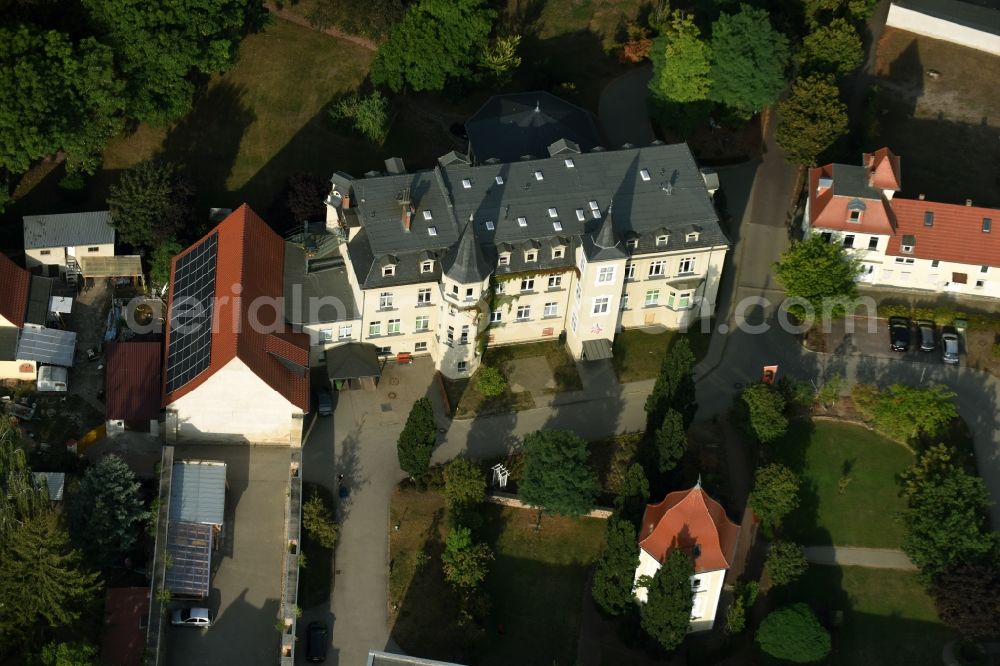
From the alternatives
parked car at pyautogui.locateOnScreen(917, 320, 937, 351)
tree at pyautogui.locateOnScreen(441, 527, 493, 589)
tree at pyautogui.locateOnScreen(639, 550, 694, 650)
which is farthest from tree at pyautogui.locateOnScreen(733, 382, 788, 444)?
tree at pyautogui.locateOnScreen(441, 527, 493, 589)

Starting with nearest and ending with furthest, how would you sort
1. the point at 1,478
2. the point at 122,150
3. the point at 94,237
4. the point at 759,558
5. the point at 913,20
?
the point at 1,478, the point at 759,558, the point at 94,237, the point at 122,150, the point at 913,20

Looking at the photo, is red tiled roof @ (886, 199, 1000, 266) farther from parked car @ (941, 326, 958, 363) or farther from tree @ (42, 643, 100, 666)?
tree @ (42, 643, 100, 666)

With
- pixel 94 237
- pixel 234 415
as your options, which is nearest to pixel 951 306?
pixel 234 415

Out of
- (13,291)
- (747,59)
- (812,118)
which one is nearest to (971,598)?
(812,118)

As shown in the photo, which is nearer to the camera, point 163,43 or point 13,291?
point 13,291

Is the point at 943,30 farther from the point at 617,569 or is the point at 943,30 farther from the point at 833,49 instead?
the point at 617,569

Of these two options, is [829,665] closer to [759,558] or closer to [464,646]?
[759,558]
